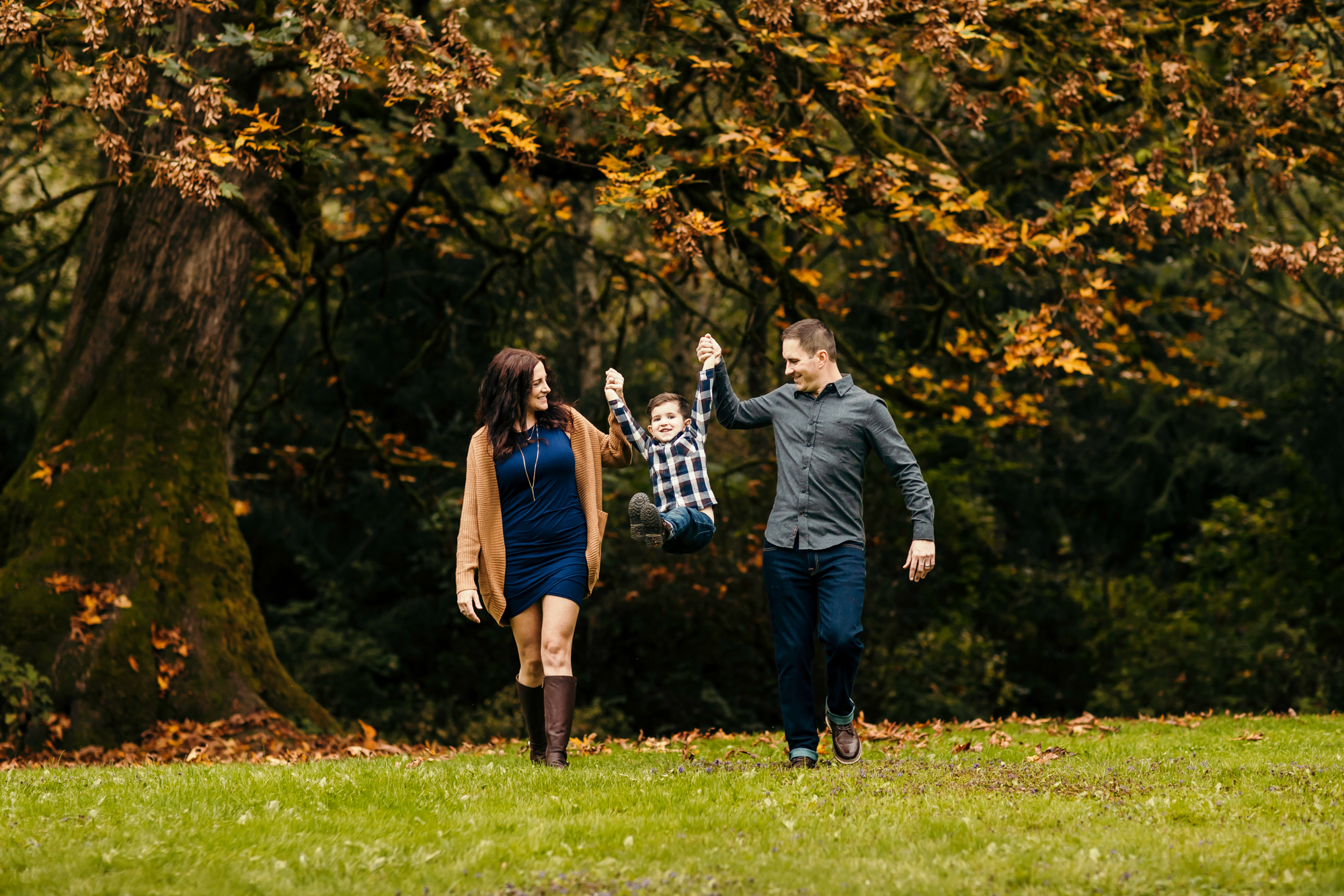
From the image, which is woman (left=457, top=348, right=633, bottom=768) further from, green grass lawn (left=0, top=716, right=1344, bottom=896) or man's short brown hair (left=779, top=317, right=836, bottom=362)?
man's short brown hair (left=779, top=317, right=836, bottom=362)

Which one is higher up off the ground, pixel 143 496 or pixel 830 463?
pixel 830 463

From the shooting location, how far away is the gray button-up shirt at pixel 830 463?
19.5 ft

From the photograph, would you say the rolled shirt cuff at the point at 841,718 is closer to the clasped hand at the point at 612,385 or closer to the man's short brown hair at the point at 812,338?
the man's short brown hair at the point at 812,338

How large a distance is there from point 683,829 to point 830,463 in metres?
1.99

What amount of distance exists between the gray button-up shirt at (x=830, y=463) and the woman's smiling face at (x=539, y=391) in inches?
34.6

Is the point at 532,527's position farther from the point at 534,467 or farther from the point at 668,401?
the point at 668,401

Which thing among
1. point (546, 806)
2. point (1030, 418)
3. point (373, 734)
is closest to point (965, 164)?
point (1030, 418)

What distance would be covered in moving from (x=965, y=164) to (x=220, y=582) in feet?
26.0

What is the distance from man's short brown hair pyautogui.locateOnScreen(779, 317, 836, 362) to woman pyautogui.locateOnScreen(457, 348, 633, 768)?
0.96 meters

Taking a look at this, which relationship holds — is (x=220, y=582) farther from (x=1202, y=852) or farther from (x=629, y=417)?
(x=1202, y=852)

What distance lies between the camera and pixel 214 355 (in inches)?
413

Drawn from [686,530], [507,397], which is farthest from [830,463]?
[507,397]

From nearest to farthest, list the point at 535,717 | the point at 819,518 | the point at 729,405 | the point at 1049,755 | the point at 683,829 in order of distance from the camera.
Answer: the point at 683,829, the point at 819,518, the point at 729,405, the point at 535,717, the point at 1049,755

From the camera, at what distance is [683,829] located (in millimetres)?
4809
